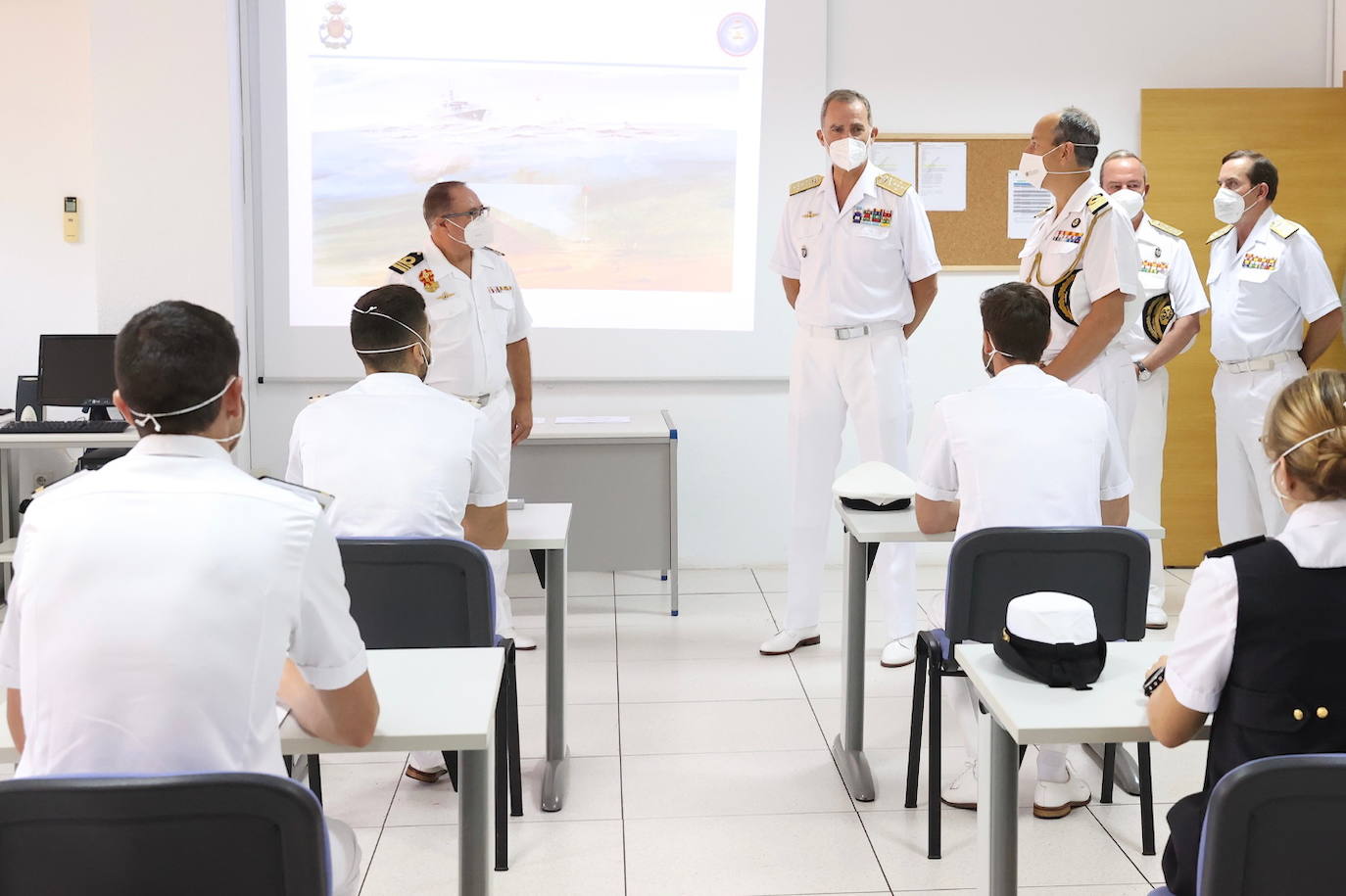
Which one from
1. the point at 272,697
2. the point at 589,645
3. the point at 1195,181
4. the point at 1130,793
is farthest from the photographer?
the point at 1195,181

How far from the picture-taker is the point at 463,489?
2.62m

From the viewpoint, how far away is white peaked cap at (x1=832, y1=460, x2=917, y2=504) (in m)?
3.07

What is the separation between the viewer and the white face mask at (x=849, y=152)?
400 centimetres

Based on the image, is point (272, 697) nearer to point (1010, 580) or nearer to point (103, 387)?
point (1010, 580)

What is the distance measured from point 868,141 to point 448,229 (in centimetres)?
145

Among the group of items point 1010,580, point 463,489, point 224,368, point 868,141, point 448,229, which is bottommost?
point 1010,580

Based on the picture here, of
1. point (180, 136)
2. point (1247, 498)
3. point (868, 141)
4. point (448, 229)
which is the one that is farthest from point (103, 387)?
point (1247, 498)

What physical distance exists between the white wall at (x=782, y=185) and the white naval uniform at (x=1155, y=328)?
0.85 meters

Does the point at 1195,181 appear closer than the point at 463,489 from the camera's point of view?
No

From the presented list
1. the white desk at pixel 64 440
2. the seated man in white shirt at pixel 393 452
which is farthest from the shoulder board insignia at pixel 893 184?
the white desk at pixel 64 440

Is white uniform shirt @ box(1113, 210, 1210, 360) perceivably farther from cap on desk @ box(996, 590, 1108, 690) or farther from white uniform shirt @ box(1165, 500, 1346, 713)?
white uniform shirt @ box(1165, 500, 1346, 713)

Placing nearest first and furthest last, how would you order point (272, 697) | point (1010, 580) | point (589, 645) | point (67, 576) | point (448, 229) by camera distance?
point (67, 576), point (272, 697), point (1010, 580), point (448, 229), point (589, 645)

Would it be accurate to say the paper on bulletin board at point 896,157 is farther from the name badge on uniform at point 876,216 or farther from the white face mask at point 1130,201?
the name badge on uniform at point 876,216

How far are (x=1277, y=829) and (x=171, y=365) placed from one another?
1451mm
